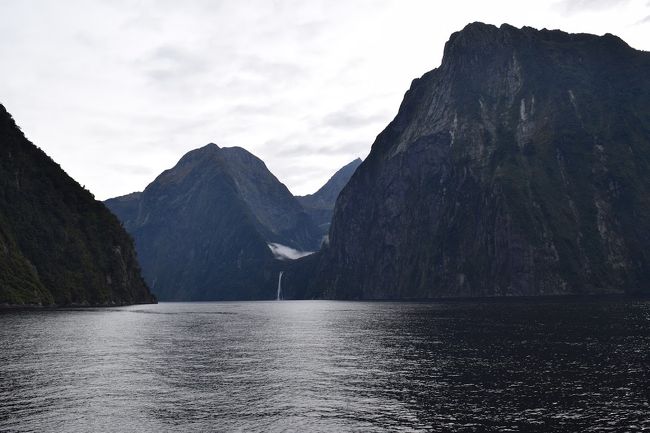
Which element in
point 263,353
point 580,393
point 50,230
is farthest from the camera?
point 50,230

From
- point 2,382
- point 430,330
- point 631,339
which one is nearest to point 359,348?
point 430,330

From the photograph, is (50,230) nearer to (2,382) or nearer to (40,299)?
(40,299)

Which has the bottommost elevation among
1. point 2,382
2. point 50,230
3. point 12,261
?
point 2,382

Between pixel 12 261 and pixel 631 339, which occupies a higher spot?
pixel 12 261

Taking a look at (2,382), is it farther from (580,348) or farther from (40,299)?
(40,299)

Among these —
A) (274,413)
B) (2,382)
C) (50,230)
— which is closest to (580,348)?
(274,413)

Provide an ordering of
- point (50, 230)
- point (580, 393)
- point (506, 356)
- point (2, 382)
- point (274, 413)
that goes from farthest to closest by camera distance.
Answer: point (50, 230) < point (506, 356) < point (2, 382) < point (580, 393) < point (274, 413)

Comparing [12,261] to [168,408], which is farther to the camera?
[12,261]
